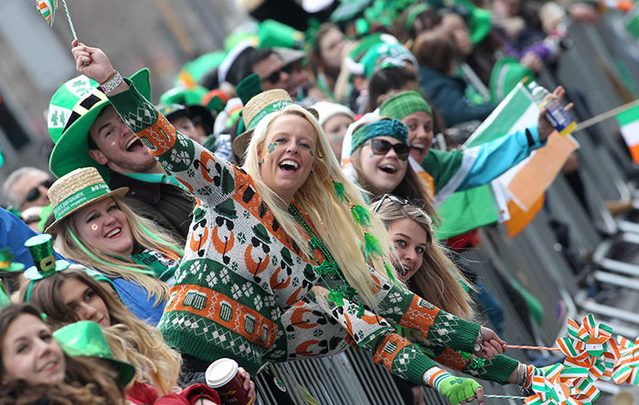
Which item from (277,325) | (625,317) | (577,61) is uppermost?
(277,325)

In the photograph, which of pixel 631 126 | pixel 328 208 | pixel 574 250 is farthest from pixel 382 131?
pixel 574 250

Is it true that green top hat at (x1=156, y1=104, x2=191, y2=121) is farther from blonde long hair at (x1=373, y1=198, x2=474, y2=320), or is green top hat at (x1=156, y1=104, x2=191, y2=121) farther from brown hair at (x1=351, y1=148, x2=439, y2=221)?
blonde long hair at (x1=373, y1=198, x2=474, y2=320)

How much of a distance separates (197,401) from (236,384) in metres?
0.19

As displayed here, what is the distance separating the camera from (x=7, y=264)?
525cm

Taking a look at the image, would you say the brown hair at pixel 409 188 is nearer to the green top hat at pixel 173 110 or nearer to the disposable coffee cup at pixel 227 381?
the green top hat at pixel 173 110

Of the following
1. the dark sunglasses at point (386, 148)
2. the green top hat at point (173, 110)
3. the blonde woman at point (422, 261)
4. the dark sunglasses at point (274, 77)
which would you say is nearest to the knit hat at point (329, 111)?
the dark sunglasses at point (274, 77)

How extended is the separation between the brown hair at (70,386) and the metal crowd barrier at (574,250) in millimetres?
1256

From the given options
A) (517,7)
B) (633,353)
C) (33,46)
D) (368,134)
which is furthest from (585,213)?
(33,46)

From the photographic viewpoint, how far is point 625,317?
9523 millimetres

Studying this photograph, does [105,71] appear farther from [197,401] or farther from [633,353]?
[633,353]

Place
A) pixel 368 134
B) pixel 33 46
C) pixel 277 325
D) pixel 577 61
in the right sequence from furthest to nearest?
pixel 33 46
pixel 577 61
pixel 368 134
pixel 277 325

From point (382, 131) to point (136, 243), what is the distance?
1.32 m

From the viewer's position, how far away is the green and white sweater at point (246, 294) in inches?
191

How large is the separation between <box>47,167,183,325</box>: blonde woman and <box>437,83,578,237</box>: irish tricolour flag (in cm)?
194
